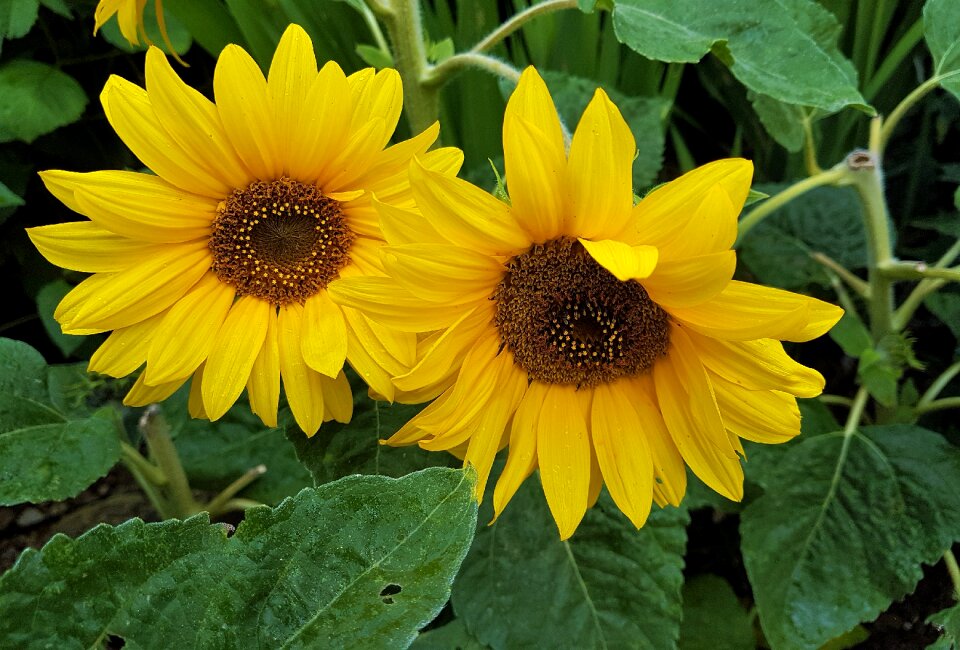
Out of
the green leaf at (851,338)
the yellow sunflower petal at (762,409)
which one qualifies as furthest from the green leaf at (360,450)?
the green leaf at (851,338)

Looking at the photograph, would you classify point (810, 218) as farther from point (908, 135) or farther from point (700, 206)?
point (700, 206)

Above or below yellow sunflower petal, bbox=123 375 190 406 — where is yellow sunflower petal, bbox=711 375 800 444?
below

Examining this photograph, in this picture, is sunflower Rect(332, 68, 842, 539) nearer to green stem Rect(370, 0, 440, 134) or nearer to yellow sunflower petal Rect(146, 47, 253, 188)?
yellow sunflower petal Rect(146, 47, 253, 188)

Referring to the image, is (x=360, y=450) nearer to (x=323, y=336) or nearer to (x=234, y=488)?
(x=323, y=336)

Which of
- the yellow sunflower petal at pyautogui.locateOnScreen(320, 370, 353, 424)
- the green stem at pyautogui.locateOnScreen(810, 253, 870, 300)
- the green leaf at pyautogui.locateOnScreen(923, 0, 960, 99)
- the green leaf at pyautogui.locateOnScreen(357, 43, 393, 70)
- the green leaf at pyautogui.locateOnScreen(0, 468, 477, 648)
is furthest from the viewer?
the green stem at pyautogui.locateOnScreen(810, 253, 870, 300)

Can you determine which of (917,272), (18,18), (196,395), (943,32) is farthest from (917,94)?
(18,18)

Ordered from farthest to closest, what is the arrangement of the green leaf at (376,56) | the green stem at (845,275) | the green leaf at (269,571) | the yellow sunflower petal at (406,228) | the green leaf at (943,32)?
the green stem at (845,275), the green leaf at (376,56), the green leaf at (943,32), the yellow sunflower petal at (406,228), the green leaf at (269,571)

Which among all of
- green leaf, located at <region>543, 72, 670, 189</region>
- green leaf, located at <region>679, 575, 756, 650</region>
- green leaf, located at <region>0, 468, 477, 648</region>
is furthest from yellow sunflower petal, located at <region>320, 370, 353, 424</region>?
green leaf, located at <region>679, 575, 756, 650</region>

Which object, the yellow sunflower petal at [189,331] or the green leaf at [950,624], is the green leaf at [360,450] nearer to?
the yellow sunflower petal at [189,331]
